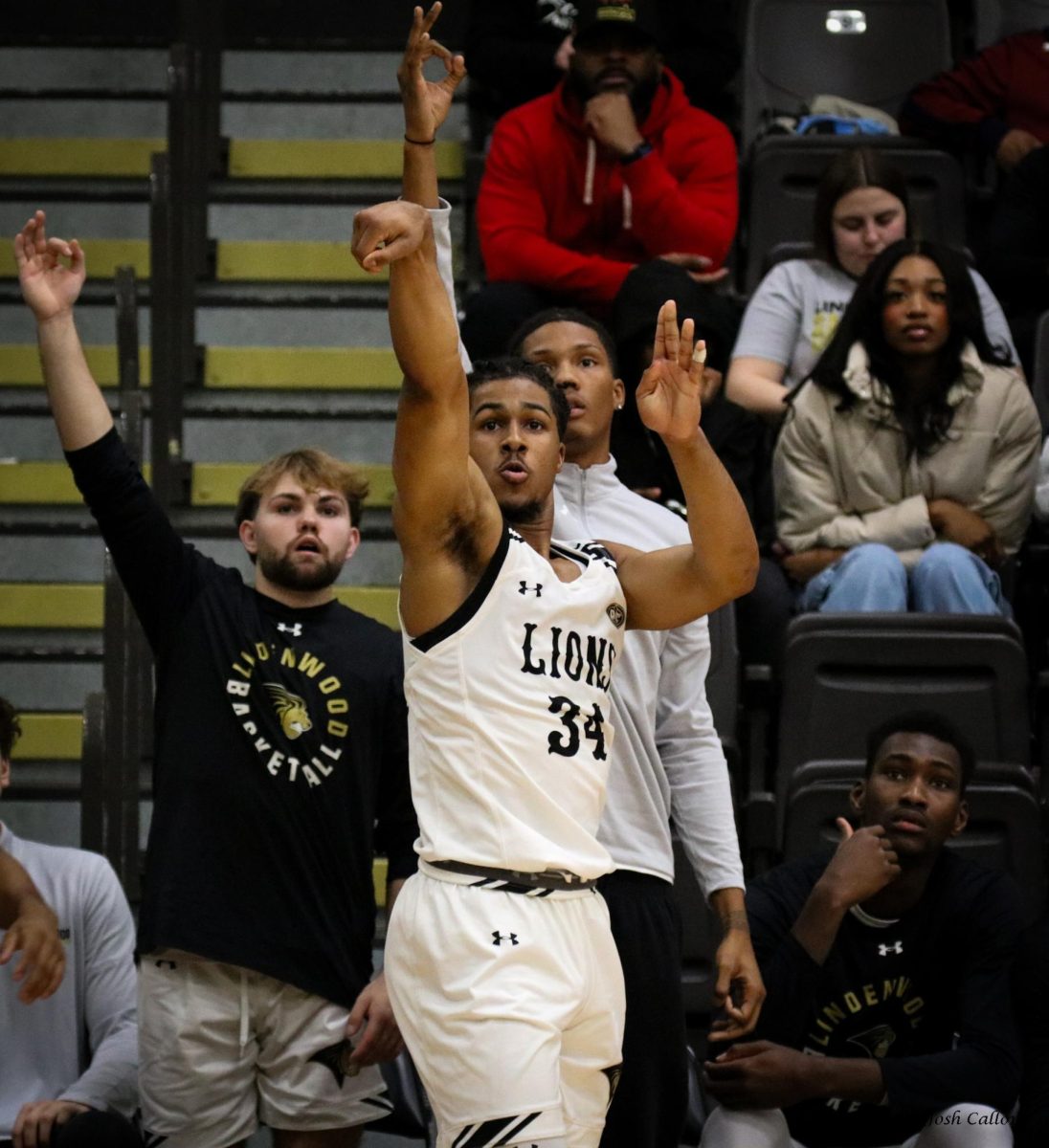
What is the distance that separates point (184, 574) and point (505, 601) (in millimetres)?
1192

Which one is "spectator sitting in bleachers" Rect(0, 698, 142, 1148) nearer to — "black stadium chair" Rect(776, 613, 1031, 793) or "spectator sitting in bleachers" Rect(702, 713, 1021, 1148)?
"spectator sitting in bleachers" Rect(702, 713, 1021, 1148)

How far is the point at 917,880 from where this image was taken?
3672mm

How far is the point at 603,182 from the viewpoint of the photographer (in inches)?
211

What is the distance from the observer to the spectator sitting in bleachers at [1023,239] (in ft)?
18.5

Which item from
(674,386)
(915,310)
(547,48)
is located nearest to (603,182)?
(547,48)

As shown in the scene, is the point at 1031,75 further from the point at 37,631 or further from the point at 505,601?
the point at 505,601

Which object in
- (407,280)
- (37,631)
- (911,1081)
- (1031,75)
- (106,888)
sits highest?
(1031,75)

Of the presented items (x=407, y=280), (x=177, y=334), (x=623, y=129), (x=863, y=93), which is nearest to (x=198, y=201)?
(x=177, y=334)

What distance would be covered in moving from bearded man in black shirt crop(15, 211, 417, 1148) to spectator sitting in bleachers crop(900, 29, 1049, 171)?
11.0 ft

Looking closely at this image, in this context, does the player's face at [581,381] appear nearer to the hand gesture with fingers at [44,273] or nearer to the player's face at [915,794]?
the hand gesture with fingers at [44,273]

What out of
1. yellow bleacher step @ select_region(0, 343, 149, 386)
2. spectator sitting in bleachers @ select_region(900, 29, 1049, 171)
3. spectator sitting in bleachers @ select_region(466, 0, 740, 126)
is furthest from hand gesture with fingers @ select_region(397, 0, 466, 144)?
spectator sitting in bleachers @ select_region(900, 29, 1049, 171)

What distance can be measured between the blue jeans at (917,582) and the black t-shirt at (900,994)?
90 cm

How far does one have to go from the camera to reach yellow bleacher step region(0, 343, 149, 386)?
5805 mm

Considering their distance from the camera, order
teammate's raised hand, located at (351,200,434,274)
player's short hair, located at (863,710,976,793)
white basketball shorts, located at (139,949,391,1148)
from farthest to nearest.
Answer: player's short hair, located at (863,710,976,793) → white basketball shorts, located at (139,949,391,1148) → teammate's raised hand, located at (351,200,434,274)
